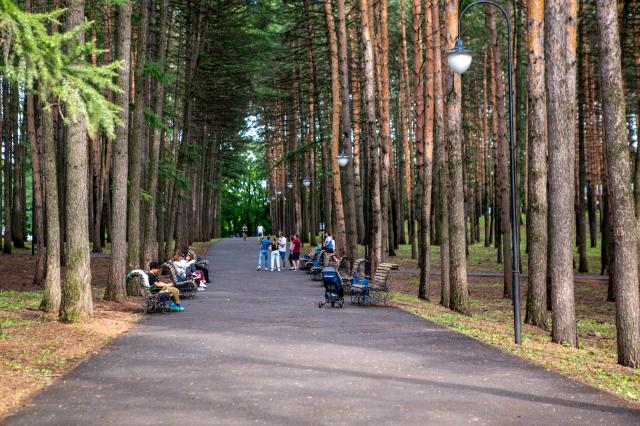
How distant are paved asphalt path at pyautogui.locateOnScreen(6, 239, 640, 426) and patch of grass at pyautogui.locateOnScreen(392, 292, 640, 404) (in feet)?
1.68

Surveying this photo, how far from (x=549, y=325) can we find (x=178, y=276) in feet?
33.8

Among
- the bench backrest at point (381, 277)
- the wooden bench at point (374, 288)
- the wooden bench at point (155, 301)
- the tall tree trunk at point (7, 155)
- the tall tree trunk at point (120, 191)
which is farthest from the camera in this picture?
the tall tree trunk at point (7, 155)

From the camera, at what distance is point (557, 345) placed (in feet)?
42.1

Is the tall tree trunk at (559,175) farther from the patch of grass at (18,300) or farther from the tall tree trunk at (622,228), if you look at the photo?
the patch of grass at (18,300)

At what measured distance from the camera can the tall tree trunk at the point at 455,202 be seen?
17281 millimetres

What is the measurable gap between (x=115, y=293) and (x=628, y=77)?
26400 millimetres

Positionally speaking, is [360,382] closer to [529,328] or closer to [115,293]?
[529,328]

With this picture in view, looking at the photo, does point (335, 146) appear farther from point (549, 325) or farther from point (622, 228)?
point (622, 228)

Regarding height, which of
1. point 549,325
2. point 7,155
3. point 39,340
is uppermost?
point 7,155

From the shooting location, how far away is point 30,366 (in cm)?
962

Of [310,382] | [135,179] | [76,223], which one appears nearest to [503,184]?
[135,179]

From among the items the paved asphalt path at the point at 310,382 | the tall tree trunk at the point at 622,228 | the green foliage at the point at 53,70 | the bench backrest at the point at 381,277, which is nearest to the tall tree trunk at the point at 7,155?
the bench backrest at the point at 381,277

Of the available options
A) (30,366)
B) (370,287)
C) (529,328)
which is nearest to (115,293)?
(370,287)

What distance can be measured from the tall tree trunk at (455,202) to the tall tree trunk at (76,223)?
8.51 metres
